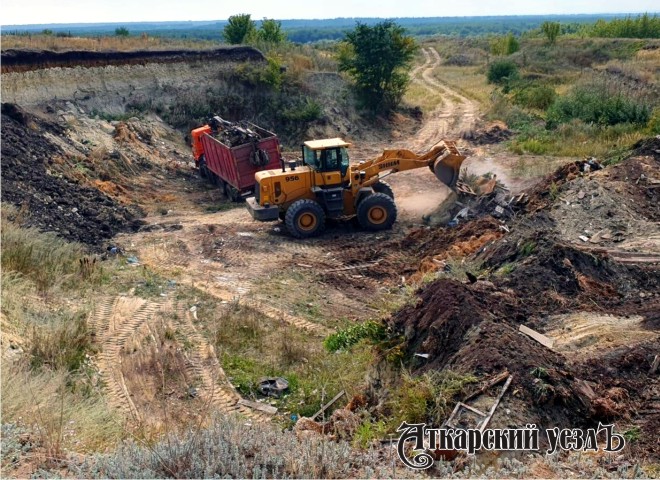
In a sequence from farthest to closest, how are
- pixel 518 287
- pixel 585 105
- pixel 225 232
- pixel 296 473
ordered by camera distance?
pixel 585 105 < pixel 225 232 < pixel 518 287 < pixel 296 473

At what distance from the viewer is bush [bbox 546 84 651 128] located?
2075 centimetres

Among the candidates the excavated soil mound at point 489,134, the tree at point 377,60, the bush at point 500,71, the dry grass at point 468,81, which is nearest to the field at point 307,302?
the excavated soil mound at point 489,134

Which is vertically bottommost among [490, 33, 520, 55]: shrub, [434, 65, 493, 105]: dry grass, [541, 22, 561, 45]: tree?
[434, 65, 493, 105]: dry grass

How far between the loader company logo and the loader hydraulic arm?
31.8 ft

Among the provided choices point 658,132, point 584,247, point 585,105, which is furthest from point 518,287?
point 585,105

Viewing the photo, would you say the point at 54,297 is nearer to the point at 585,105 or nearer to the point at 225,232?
the point at 225,232

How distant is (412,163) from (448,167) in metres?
0.98

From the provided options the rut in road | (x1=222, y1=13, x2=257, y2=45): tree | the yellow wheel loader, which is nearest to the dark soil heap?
the yellow wheel loader

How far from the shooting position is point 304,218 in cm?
1465

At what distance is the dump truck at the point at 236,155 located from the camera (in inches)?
661

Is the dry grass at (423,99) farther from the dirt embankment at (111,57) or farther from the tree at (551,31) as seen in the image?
the tree at (551,31)

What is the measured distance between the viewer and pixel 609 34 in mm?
60281

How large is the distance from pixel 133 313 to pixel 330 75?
70.1ft

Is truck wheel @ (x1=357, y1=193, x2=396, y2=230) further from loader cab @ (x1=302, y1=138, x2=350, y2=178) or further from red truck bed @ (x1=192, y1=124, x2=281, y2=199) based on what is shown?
red truck bed @ (x1=192, y1=124, x2=281, y2=199)
